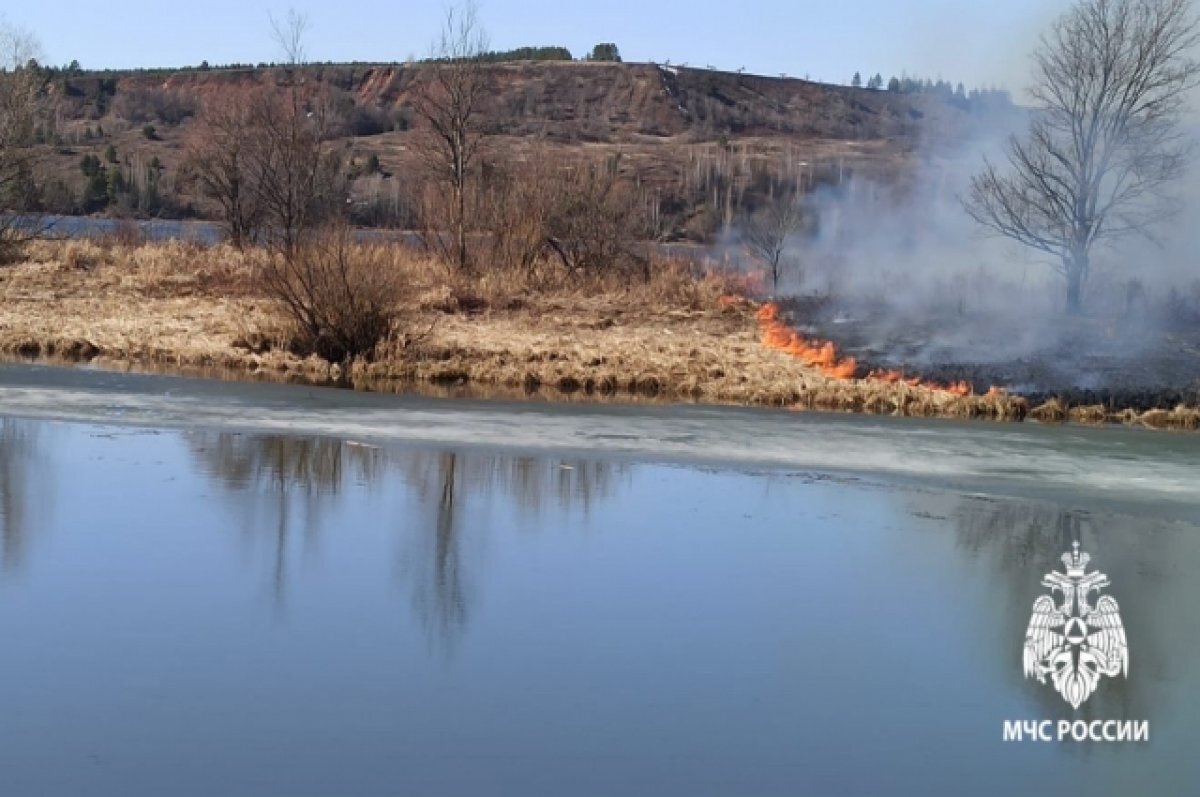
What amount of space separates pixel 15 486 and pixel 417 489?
341 cm

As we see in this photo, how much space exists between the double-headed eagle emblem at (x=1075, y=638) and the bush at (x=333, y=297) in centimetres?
1455

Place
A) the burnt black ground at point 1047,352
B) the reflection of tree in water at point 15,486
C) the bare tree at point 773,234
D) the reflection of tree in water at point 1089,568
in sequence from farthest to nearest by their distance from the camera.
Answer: the bare tree at point 773,234
the burnt black ground at point 1047,352
the reflection of tree in water at point 15,486
the reflection of tree in water at point 1089,568

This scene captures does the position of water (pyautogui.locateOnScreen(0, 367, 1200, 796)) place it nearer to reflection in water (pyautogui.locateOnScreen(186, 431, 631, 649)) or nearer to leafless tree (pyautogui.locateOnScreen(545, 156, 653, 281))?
reflection in water (pyautogui.locateOnScreen(186, 431, 631, 649))

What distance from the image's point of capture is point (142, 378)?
21.6 metres

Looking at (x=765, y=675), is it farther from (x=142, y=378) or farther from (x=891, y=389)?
(x=142, y=378)

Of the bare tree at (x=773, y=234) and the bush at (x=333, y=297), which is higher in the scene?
the bare tree at (x=773, y=234)

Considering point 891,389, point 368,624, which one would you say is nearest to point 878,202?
point 891,389

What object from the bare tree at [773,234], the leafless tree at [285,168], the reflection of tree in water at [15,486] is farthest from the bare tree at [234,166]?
the reflection of tree in water at [15,486]

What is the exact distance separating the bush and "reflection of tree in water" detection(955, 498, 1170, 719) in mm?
12208

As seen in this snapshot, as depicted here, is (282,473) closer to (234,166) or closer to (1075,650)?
(1075,650)

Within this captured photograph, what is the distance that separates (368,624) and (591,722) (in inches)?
80.6

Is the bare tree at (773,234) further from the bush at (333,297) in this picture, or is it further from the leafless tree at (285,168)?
the bush at (333,297)

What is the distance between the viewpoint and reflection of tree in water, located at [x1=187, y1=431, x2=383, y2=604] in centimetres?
1184

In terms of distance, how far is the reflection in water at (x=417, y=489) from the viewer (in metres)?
10.3
